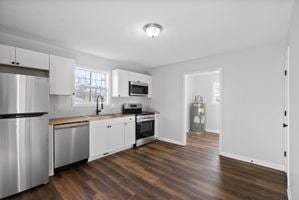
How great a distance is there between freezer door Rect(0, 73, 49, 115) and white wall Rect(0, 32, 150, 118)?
91 centimetres

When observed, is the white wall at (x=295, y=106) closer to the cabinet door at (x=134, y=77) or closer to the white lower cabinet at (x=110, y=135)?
the white lower cabinet at (x=110, y=135)

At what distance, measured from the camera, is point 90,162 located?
300 cm

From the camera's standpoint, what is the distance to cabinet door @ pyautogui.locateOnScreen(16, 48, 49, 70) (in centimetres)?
233

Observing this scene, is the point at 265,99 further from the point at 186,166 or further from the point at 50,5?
the point at 50,5

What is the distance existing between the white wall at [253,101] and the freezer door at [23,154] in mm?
3677

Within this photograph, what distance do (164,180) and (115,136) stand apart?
1629 mm

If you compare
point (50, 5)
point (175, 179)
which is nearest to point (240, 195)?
point (175, 179)

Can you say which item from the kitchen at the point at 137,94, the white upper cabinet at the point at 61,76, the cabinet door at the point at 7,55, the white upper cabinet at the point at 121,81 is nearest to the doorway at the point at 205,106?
the kitchen at the point at 137,94

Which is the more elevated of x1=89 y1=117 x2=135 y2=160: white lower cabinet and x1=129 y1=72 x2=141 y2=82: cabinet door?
x1=129 y1=72 x2=141 y2=82: cabinet door

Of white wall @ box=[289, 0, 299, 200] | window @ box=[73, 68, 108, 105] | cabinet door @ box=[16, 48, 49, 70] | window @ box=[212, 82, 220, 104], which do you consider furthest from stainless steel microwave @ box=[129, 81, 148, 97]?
white wall @ box=[289, 0, 299, 200]

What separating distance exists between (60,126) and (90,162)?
1.05m

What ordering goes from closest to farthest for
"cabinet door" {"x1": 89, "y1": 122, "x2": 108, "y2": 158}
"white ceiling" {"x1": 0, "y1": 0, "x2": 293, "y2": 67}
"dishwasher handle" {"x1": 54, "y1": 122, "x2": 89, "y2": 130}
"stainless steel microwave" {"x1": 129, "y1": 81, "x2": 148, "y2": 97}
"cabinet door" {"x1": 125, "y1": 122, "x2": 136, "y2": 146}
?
1. "white ceiling" {"x1": 0, "y1": 0, "x2": 293, "y2": 67}
2. "dishwasher handle" {"x1": 54, "y1": 122, "x2": 89, "y2": 130}
3. "cabinet door" {"x1": 89, "y1": 122, "x2": 108, "y2": 158}
4. "cabinet door" {"x1": 125, "y1": 122, "x2": 136, "y2": 146}
5. "stainless steel microwave" {"x1": 129, "y1": 81, "x2": 148, "y2": 97}

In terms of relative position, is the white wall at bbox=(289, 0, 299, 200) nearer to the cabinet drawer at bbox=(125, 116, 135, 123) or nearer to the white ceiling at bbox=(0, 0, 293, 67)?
the white ceiling at bbox=(0, 0, 293, 67)

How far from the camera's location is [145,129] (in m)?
4.25
